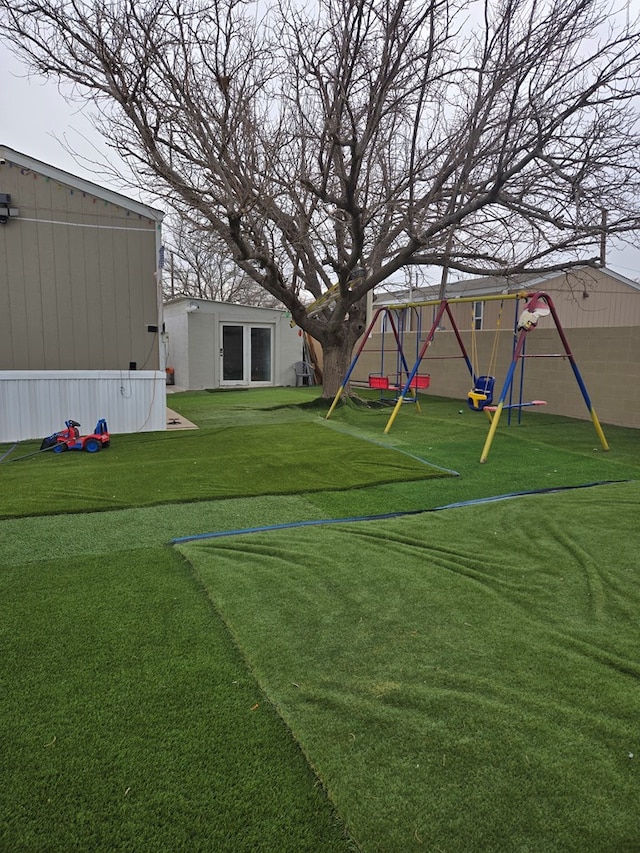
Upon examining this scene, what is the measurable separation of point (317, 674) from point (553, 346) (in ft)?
28.3

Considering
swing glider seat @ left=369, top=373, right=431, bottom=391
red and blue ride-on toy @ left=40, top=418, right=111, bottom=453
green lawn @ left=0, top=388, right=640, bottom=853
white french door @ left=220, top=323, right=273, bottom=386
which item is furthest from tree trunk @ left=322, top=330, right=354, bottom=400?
green lawn @ left=0, top=388, right=640, bottom=853

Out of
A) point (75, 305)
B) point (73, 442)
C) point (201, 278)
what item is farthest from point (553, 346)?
Answer: point (201, 278)

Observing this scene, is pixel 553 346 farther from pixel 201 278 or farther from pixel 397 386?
pixel 201 278

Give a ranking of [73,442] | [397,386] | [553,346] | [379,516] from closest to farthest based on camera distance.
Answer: [379,516] < [73,442] < [397,386] < [553,346]

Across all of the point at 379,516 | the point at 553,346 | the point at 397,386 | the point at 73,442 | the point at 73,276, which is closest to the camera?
the point at 379,516

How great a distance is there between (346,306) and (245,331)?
6.19 m

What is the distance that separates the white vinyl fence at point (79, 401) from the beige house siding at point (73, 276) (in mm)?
193

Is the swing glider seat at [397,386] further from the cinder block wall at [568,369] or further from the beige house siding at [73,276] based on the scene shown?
the beige house siding at [73,276]

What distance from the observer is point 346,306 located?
9.79 metres

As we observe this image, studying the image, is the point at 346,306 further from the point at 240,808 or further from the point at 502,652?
the point at 240,808

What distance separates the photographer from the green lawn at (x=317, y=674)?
57.3 inches

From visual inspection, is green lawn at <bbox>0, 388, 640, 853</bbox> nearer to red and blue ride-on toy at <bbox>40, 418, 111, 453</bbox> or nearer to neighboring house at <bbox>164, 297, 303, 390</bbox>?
red and blue ride-on toy at <bbox>40, 418, 111, 453</bbox>

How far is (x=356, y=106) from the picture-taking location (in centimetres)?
801

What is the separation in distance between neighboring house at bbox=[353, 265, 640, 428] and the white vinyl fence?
4.14 meters
